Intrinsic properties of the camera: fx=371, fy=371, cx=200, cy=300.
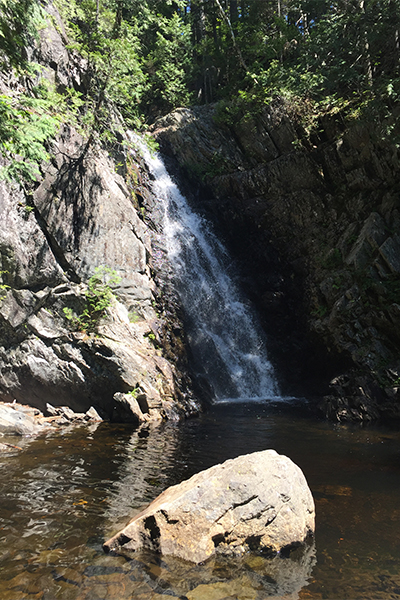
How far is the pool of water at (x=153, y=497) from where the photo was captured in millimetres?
3291

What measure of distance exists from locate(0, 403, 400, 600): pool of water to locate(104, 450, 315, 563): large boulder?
0.48ft

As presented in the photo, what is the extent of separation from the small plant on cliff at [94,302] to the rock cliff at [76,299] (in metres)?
0.07

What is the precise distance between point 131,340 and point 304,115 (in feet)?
41.4

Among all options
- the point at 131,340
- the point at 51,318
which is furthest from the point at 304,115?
the point at 51,318

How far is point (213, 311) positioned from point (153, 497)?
35.1 feet

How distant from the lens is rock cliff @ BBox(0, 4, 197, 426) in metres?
10.6

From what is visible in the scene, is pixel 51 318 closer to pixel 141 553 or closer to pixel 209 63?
pixel 141 553

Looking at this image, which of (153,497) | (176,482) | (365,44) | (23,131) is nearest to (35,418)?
(176,482)

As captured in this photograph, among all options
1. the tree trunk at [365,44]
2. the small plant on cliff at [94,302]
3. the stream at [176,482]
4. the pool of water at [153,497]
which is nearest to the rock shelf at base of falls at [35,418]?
the stream at [176,482]

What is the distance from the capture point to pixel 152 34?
26.0 meters

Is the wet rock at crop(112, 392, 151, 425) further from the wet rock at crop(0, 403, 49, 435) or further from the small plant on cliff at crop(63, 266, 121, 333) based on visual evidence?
the small plant on cliff at crop(63, 266, 121, 333)

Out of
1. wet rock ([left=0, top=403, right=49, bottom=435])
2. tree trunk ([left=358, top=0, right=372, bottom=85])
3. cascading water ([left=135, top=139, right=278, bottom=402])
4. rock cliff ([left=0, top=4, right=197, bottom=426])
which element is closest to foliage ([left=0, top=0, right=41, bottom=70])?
rock cliff ([left=0, top=4, right=197, bottom=426])

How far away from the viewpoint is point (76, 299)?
37.8 feet

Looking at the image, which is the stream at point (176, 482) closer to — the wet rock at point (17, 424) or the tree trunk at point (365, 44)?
the wet rock at point (17, 424)
